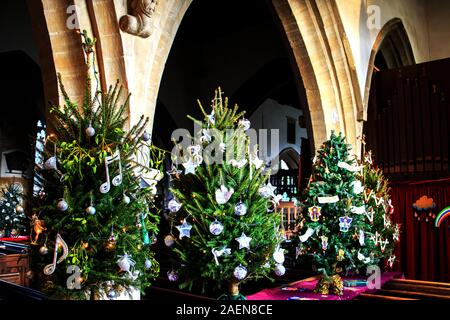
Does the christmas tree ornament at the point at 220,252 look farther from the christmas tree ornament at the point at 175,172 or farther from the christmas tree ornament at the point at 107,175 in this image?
the christmas tree ornament at the point at 107,175

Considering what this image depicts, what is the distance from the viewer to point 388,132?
6.48m

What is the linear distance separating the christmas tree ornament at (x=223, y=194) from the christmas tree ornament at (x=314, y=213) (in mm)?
1330

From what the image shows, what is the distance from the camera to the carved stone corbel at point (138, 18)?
289 cm

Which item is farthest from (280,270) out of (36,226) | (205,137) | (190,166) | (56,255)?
(36,226)

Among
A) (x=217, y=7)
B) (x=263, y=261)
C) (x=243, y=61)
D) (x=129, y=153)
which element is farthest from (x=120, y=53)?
(x=243, y=61)

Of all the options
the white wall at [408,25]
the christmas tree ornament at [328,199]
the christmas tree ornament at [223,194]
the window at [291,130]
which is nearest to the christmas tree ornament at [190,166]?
the christmas tree ornament at [223,194]

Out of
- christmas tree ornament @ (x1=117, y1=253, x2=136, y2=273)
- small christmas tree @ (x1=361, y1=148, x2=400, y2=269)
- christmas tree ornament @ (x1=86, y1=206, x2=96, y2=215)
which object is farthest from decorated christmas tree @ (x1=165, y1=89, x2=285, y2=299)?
small christmas tree @ (x1=361, y1=148, x2=400, y2=269)

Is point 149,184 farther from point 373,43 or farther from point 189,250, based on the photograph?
point 373,43

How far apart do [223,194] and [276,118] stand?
1233cm

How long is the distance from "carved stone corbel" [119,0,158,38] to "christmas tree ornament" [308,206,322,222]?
197cm

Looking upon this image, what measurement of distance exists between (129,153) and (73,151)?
0.98 feet

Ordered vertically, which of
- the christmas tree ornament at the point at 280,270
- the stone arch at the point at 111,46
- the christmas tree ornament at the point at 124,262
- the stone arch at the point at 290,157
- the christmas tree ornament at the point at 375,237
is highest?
the stone arch at the point at 290,157

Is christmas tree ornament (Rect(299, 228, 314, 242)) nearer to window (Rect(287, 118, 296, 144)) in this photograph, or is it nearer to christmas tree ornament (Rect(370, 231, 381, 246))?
christmas tree ornament (Rect(370, 231, 381, 246))

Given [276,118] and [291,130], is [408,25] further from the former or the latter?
[291,130]
